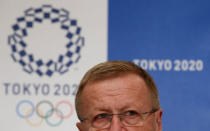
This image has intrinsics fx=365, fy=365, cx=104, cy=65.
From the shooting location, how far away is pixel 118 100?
56.7 inches

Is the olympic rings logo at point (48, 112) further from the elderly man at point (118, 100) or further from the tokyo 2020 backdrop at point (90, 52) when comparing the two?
the elderly man at point (118, 100)

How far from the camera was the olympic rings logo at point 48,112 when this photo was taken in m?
2.27

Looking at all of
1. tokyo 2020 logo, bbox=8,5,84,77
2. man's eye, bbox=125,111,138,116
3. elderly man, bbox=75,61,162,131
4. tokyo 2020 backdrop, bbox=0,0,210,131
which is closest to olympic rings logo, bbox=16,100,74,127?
tokyo 2020 backdrop, bbox=0,0,210,131

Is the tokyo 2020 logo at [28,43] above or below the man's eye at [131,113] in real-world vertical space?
above

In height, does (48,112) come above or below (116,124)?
below

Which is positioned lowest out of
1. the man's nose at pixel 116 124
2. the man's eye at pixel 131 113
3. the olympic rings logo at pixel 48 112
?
the olympic rings logo at pixel 48 112

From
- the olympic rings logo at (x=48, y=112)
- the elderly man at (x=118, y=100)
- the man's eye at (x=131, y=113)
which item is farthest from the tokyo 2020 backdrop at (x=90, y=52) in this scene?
the man's eye at (x=131, y=113)

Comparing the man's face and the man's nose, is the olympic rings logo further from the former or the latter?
the man's nose

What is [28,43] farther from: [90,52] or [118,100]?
[118,100]

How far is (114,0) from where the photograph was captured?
2.34 metres

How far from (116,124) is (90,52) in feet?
3.22

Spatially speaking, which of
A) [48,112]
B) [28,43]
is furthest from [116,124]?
[28,43]

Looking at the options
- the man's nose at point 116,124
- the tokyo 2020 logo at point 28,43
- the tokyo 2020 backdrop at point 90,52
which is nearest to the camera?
the man's nose at point 116,124

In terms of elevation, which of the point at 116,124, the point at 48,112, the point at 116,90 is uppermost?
the point at 116,90
